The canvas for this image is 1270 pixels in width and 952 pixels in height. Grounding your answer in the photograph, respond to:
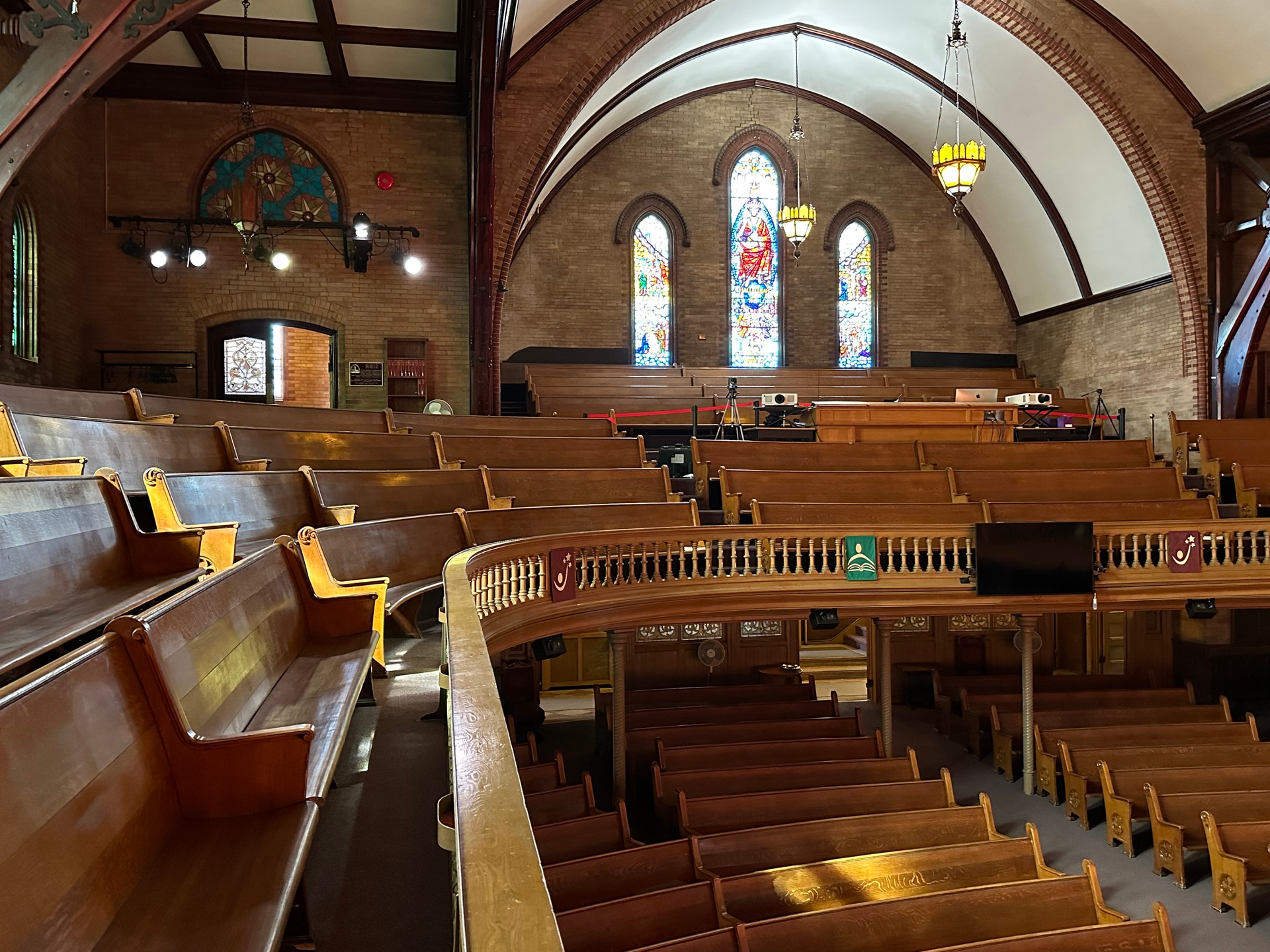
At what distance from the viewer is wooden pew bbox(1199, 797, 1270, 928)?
220 inches

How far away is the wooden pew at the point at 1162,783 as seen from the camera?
6582 millimetres

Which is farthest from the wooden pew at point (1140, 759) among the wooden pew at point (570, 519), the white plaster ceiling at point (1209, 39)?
the white plaster ceiling at point (1209, 39)

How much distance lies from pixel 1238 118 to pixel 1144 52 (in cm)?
143

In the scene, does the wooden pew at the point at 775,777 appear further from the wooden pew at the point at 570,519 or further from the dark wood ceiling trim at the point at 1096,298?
the dark wood ceiling trim at the point at 1096,298

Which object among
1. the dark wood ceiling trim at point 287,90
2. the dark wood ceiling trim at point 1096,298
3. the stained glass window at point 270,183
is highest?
the dark wood ceiling trim at point 287,90

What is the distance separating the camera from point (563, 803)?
5.68 meters

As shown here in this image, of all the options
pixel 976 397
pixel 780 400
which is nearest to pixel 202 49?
pixel 780 400

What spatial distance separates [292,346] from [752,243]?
355 inches

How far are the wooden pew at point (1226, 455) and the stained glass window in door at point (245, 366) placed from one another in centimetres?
1297

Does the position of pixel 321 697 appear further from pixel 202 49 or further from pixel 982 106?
pixel 982 106

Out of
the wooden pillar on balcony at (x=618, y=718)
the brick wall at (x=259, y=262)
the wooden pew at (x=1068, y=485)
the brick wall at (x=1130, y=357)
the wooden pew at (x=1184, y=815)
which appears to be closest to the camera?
the wooden pew at (x=1184, y=815)

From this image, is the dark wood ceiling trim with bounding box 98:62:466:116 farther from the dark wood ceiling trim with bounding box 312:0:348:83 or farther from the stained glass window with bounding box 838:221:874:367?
the stained glass window with bounding box 838:221:874:367

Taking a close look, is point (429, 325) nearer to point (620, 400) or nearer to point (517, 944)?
point (620, 400)

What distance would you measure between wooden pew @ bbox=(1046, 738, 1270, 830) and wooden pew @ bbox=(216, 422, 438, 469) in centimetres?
561
